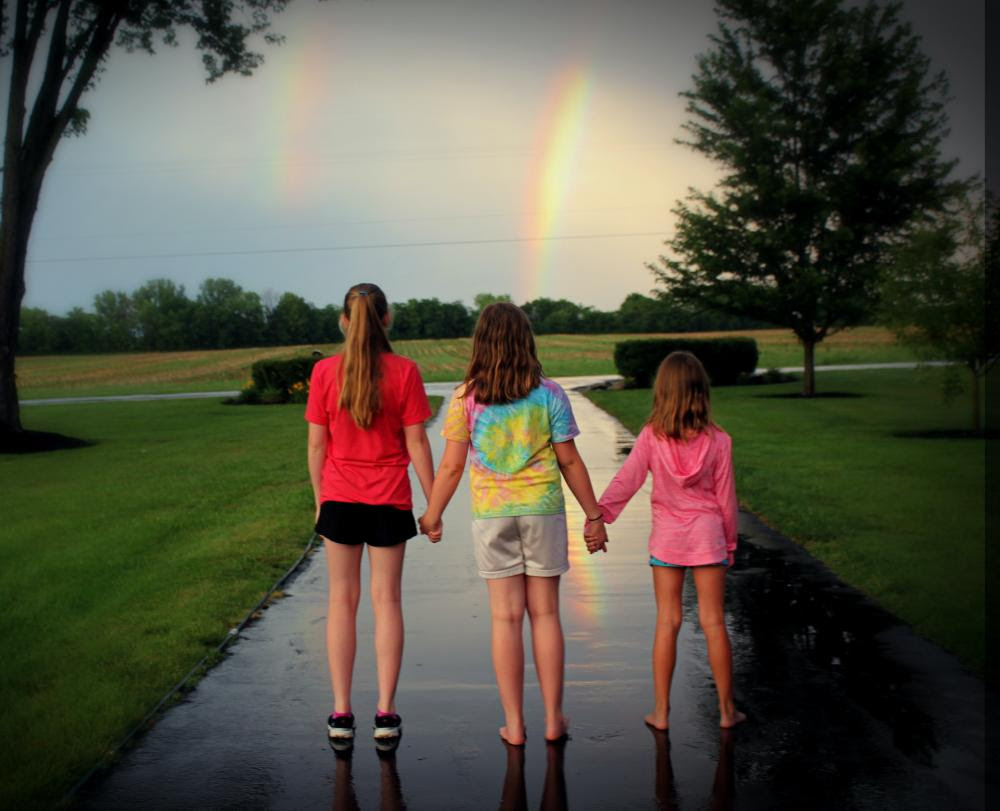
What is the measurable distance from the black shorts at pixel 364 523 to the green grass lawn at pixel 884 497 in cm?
318

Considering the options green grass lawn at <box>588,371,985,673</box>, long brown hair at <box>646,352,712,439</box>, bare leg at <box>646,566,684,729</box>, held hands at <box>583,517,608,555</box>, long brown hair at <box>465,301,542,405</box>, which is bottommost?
green grass lawn at <box>588,371,985,673</box>

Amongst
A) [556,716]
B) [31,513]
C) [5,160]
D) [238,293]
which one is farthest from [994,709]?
[238,293]

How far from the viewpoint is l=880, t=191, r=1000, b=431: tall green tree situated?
1709cm

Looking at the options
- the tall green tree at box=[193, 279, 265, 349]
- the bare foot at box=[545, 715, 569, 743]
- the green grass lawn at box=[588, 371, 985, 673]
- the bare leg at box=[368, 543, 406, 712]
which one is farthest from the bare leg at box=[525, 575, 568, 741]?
the tall green tree at box=[193, 279, 265, 349]

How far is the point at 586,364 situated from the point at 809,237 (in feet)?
105

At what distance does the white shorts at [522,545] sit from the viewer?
440 cm

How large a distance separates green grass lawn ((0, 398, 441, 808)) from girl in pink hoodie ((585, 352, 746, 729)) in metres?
2.51

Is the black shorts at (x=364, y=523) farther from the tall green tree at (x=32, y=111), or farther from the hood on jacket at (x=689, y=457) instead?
the tall green tree at (x=32, y=111)

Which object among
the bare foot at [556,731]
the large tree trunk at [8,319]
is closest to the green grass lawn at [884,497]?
the bare foot at [556,731]

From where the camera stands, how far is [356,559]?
4.73 m

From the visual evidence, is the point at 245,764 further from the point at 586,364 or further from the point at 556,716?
the point at 586,364

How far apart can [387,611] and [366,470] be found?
65cm

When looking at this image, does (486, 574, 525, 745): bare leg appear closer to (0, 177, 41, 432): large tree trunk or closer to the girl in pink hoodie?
the girl in pink hoodie

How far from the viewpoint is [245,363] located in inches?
2753
